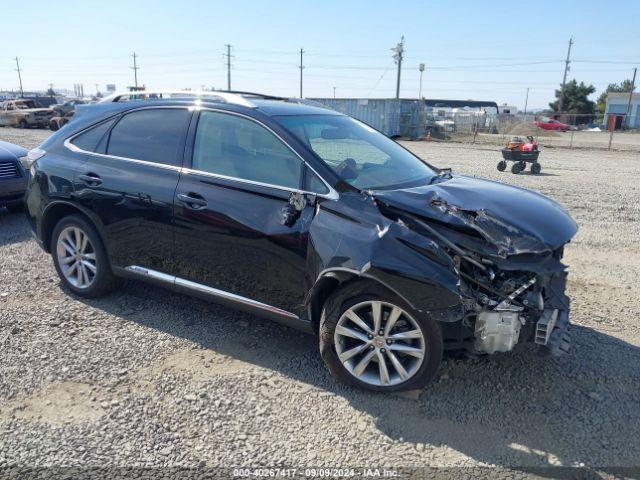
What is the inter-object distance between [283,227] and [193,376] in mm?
1194

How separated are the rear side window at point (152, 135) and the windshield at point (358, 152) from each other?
0.89 metres

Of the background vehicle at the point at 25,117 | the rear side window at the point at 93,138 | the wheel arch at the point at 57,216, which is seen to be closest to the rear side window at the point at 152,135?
the rear side window at the point at 93,138

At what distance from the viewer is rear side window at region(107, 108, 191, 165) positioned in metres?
4.18

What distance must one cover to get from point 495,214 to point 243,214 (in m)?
1.70

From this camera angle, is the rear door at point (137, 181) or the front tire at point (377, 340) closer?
the front tire at point (377, 340)

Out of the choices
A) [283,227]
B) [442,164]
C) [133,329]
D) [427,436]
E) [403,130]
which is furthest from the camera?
[403,130]

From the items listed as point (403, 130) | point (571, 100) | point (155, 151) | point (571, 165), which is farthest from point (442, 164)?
point (571, 100)

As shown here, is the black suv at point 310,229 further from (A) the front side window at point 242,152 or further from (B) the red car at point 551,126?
(B) the red car at point 551,126

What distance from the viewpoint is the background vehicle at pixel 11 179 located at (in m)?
7.36

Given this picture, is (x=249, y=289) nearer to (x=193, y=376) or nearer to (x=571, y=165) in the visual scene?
(x=193, y=376)

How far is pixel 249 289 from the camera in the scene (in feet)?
12.4

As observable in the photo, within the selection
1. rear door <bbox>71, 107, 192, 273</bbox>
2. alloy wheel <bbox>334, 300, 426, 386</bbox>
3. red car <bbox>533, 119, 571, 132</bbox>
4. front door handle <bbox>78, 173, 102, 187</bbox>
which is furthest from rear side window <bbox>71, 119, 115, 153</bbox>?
red car <bbox>533, 119, 571, 132</bbox>

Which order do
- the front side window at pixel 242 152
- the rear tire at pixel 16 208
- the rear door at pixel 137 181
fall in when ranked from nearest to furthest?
the front side window at pixel 242 152 → the rear door at pixel 137 181 → the rear tire at pixel 16 208

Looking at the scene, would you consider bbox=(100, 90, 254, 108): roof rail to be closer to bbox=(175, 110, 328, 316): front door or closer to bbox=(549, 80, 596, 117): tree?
bbox=(175, 110, 328, 316): front door
